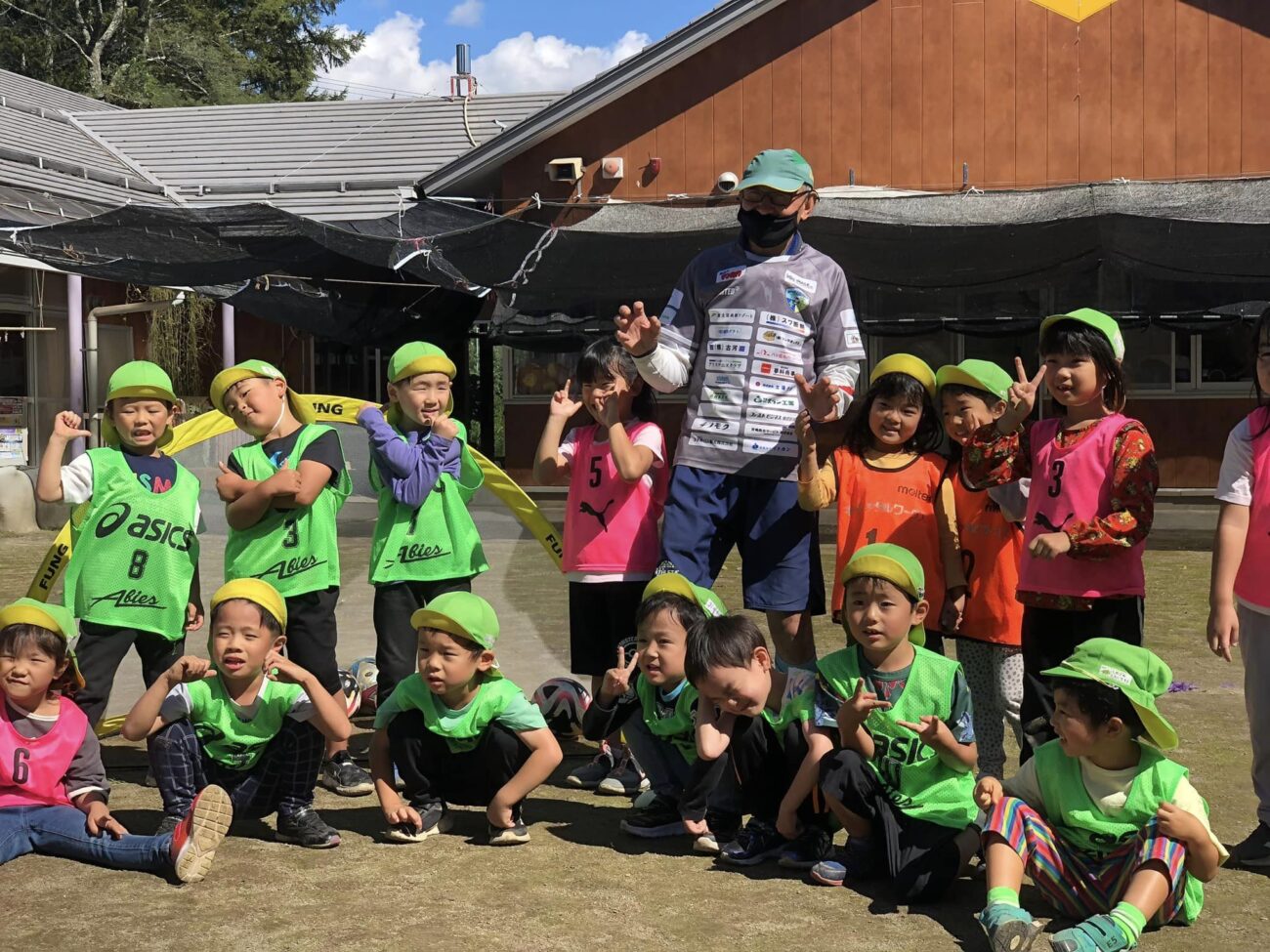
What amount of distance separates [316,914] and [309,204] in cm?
1600

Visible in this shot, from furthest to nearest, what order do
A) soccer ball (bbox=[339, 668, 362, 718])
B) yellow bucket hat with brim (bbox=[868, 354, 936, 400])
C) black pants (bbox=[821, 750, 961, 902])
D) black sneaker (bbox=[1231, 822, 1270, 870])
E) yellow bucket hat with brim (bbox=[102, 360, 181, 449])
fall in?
1. soccer ball (bbox=[339, 668, 362, 718])
2. yellow bucket hat with brim (bbox=[102, 360, 181, 449])
3. yellow bucket hat with brim (bbox=[868, 354, 936, 400])
4. black sneaker (bbox=[1231, 822, 1270, 870])
5. black pants (bbox=[821, 750, 961, 902])

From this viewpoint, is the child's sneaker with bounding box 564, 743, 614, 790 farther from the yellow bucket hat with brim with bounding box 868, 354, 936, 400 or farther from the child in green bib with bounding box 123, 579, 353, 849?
the yellow bucket hat with brim with bounding box 868, 354, 936, 400

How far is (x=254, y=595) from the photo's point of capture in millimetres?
4148

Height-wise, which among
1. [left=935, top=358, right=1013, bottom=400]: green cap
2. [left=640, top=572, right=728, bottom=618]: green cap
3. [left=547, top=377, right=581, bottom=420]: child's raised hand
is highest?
[left=935, top=358, right=1013, bottom=400]: green cap

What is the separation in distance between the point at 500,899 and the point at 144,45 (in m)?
33.9

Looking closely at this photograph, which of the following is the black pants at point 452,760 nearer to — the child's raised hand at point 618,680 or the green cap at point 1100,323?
the child's raised hand at point 618,680

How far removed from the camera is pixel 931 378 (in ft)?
14.9

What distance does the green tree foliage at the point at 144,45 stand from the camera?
33.1 meters

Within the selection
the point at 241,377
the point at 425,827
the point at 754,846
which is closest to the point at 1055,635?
the point at 754,846

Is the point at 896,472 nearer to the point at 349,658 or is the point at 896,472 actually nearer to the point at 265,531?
the point at 265,531

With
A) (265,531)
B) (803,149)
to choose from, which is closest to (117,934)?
(265,531)

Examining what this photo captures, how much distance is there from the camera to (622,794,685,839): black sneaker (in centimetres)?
429

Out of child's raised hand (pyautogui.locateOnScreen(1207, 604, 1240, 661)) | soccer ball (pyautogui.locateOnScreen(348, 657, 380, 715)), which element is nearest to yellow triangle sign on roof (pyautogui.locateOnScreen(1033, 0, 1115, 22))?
soccer ball (pyautogui.locateOnScreen(348, 657, 380, 715))

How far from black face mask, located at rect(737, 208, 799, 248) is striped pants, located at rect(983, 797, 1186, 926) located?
1.99m
